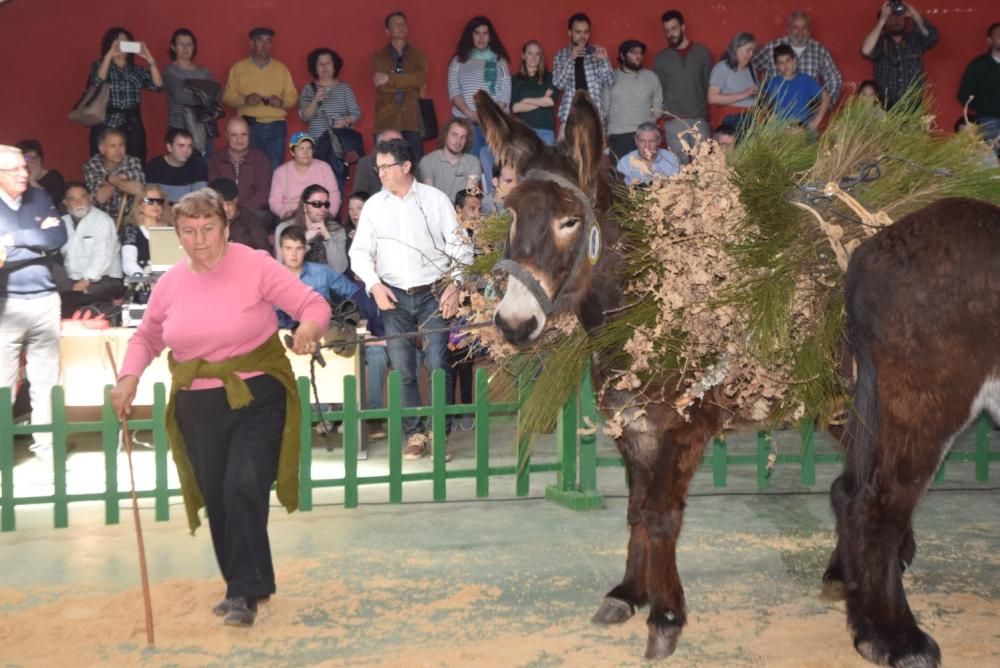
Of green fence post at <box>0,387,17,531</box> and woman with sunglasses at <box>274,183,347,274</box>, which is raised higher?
woman with sunglasses at <box>274,183,347,274</box>

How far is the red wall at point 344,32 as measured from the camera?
11.7 metres

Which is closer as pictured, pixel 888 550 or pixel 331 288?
pixel 888 550

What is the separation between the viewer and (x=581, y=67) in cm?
1149

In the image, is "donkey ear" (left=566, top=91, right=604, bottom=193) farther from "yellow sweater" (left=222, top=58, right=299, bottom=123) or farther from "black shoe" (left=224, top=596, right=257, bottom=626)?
"yellow sweater" (left=222, top=58, right=299, bottom=123)

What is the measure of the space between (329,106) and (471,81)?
4.81 feet

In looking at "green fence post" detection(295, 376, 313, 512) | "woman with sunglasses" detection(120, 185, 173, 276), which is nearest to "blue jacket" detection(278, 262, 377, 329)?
"woman with sunglasses" detection(120, 185, 173, 276)

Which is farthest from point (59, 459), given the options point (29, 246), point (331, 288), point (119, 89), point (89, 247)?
point (119, 89)

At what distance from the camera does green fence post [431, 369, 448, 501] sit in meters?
7.10

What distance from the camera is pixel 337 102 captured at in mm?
11531

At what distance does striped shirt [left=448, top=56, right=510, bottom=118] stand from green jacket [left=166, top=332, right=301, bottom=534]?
689cm

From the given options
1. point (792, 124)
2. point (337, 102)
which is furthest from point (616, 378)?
point (337, 102)

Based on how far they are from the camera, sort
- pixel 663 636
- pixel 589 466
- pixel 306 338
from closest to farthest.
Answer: pixel 663 636
pixel 306 338
pixel 589 466

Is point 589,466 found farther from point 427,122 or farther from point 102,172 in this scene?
point 102,172

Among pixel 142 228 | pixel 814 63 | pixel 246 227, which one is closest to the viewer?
pixel 142 228
